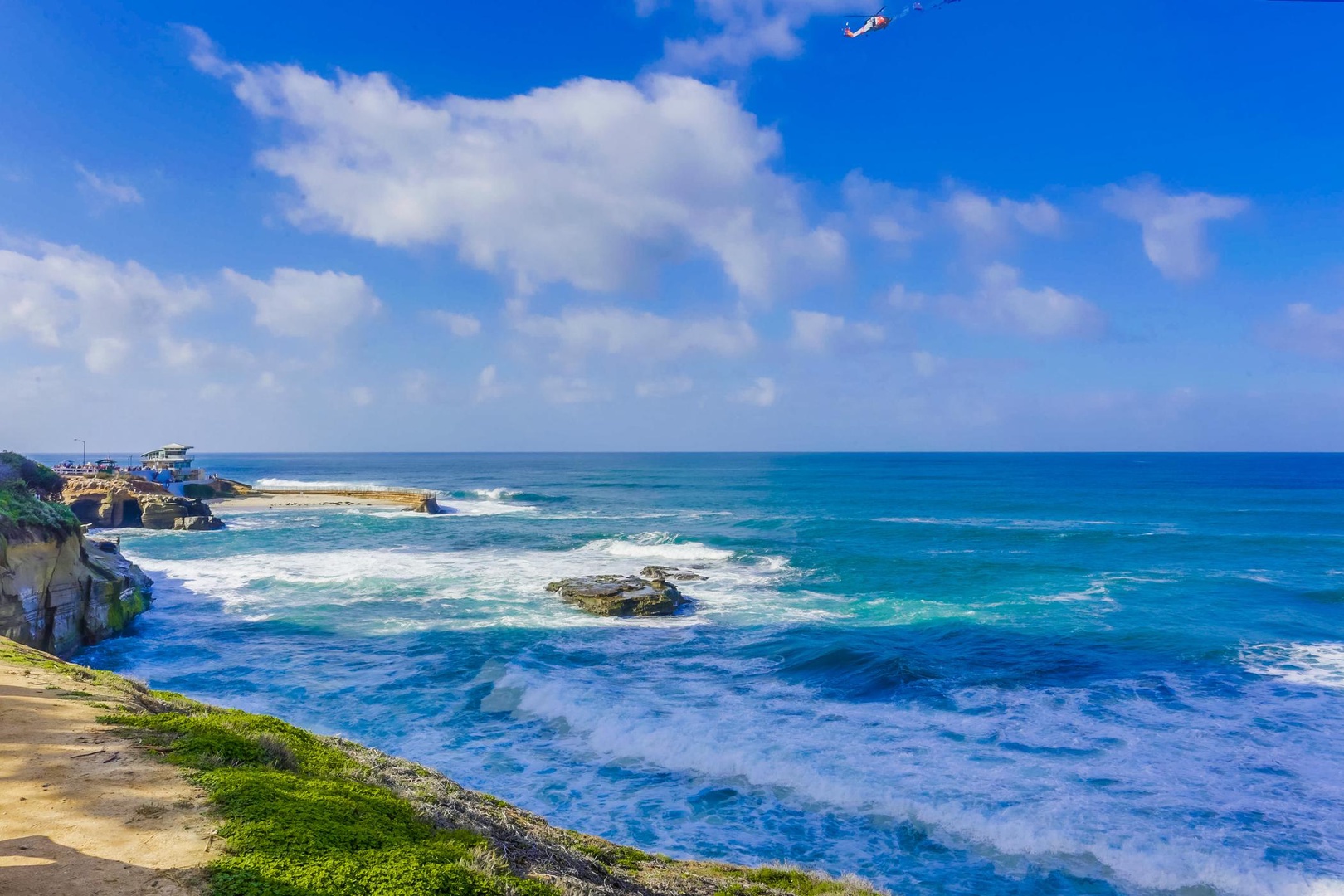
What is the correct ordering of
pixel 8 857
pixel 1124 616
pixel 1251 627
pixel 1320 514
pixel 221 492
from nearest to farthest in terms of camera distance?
pixel 8 857
pixel 1251 627
pixel 1124 616
pixel 1320 514
pixel 221 492

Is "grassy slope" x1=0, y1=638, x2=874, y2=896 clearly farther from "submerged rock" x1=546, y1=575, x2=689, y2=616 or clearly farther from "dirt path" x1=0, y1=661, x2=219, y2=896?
"submerged rock" x1=546, y1=575, x2=689, y2=616

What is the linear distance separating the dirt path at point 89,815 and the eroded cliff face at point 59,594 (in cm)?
1432

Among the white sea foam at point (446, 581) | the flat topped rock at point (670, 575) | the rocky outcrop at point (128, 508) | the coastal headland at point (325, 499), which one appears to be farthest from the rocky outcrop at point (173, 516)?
the flat topped rock at point (670, 575)

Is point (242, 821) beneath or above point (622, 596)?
above

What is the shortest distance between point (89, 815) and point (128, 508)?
60.0m

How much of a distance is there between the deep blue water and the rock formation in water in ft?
3.45

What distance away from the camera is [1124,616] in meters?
27.2

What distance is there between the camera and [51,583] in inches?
842

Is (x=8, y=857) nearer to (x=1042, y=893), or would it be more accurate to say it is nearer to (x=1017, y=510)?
(x=1042, y=893)

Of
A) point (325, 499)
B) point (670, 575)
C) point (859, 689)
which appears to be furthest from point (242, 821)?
point (325, 499)

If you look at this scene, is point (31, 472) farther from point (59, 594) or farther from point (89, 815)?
point (89, 815)

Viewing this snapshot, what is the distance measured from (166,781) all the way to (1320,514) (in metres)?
79.6

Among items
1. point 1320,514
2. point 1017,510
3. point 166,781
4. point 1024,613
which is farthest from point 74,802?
point 1320,514

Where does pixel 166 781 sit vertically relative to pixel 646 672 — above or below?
above
